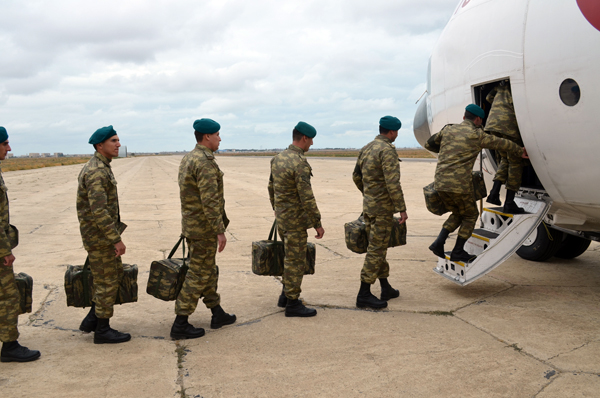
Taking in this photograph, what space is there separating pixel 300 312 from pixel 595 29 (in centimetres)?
362

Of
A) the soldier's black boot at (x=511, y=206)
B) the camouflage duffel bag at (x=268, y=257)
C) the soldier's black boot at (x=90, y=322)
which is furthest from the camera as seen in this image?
the soldier's black boot at (x=511, y=206)

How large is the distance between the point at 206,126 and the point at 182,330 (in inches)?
72.9

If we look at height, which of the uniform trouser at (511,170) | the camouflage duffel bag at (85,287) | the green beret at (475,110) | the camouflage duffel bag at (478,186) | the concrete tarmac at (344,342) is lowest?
the concrete tarmac at (344,342)

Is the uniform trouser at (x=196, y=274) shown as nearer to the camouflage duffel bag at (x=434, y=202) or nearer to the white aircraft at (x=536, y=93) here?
the camouflage duffel bag at (x=434, y=202)

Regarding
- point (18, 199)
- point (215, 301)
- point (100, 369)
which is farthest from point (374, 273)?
point (18, 199)

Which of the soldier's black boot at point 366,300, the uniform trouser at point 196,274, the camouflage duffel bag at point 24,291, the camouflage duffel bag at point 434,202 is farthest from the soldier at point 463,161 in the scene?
the camouflage duffel bag at point 24,291

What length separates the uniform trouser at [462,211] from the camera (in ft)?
17.2

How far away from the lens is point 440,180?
207 inches

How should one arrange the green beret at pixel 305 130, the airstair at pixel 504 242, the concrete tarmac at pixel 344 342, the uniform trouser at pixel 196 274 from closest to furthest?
the concrete tarmac at pixel 344 342 → the uniform trouser at pixel 196 274 → the green beret at pixel 305 130 → the airstair at pixel 504 242

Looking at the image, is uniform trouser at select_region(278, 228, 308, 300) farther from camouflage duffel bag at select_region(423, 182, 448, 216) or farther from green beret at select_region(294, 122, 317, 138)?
camouflage duffel bag at select_region(423, 182, 448, 216)

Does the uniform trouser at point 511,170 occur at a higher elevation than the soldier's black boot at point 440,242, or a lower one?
higher

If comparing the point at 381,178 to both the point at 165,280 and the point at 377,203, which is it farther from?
the point at 165,280

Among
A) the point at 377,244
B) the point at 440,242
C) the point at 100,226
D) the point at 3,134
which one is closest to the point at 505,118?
the point at 440,242

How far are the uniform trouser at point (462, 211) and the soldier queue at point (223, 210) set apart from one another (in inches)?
0.4
